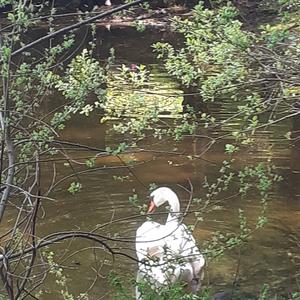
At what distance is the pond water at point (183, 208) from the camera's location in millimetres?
6836

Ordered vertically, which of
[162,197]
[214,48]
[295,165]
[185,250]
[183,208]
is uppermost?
[214,48]

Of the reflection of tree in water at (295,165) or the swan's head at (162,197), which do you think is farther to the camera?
the reflection of tree in water at (295,165)

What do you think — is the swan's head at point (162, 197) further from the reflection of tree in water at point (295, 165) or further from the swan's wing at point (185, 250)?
the reflection of tree in water at point (295, 165)

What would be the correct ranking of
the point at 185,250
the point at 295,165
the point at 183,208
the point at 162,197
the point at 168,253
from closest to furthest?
the point at 168,253 → the point at 185,250 → the point at 162,197 → the point at 183,208 → the point at 295,165

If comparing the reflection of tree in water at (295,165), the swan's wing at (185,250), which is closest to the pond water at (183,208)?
the reflection of tree in water at (295,165)

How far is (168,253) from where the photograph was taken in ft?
13.9

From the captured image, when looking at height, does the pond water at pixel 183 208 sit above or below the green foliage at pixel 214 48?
below

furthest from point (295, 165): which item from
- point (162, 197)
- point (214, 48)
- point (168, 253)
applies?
point (168, 253)

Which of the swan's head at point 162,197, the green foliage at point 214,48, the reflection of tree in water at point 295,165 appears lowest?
the reflection of tree in water at point 295,165

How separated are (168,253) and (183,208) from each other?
13.8 ft

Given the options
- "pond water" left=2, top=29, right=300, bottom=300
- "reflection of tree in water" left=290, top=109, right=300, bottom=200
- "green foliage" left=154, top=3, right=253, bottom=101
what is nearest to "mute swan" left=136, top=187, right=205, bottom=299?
"pond water" left=2, top=29, right=300, bottom=300

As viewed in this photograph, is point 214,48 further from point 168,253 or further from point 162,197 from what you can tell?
point 162,197

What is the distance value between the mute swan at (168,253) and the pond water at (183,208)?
246mm

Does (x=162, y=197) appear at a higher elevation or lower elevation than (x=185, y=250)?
lower
